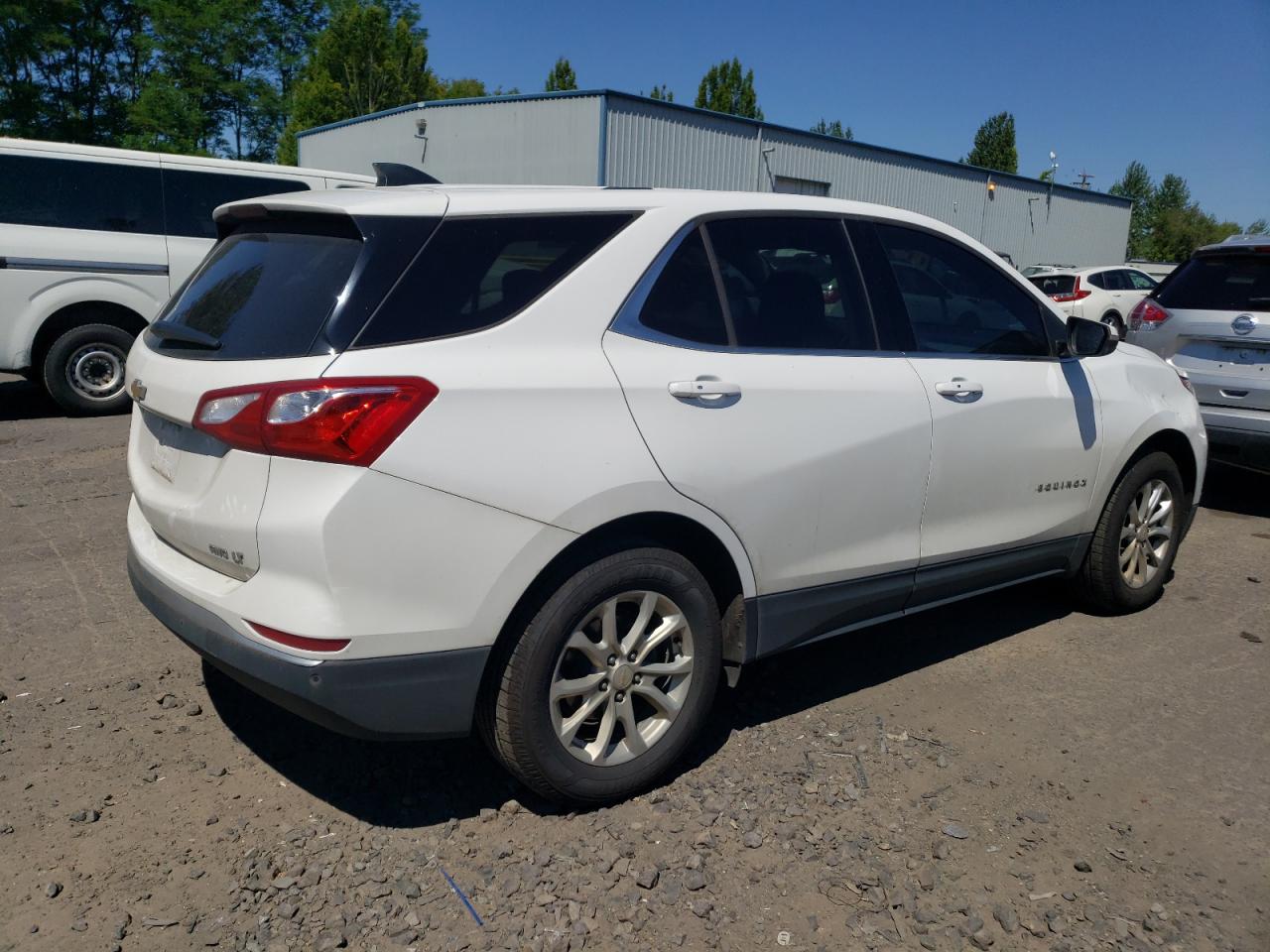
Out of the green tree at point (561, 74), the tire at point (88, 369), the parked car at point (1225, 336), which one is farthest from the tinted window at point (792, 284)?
the green tree at point (561, 74)

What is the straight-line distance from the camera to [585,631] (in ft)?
9.65

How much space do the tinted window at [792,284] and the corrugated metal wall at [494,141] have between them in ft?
51.1

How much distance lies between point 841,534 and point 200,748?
7.30 ft

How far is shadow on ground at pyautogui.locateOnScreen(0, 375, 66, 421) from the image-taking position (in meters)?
8.75

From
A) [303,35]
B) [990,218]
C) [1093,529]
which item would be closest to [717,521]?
[1093,529]

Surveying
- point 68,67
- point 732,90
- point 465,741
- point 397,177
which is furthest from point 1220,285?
point 732,90

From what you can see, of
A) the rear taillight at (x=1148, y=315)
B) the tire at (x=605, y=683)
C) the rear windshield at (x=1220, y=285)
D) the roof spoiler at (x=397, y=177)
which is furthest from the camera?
the rear taillight at (x=1148, y=315)

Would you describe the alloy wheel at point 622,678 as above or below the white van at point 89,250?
below

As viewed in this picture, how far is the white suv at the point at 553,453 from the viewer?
2.53 metres

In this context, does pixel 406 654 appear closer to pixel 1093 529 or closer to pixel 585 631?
pixel 585 631

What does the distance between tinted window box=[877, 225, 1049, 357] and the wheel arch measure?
23.3 feet

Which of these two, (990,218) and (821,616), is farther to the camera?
(990,218)

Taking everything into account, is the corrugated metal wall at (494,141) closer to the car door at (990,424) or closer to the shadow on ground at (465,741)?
the car door at (990,424)

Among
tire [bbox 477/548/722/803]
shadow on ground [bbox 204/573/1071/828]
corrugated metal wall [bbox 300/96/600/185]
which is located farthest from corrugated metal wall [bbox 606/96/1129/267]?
tire [bbox 477/548/722/803]
